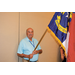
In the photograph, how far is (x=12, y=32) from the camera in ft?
6.35

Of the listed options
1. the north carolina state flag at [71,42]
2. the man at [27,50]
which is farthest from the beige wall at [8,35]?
the north carolina state flag at [71,42]

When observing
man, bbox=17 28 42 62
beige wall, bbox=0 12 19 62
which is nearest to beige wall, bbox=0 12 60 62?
beige wall, bbox=0 12 19 62

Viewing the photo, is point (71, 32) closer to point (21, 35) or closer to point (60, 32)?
point (60, 32)

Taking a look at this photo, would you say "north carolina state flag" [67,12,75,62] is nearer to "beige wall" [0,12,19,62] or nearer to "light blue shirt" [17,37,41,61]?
"light blue shirt" [17,37,41,61]

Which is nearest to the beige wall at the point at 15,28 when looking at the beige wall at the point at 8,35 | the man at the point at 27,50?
the beige wall at the point at 8,35

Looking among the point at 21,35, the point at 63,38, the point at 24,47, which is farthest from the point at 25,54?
the point at 63,38

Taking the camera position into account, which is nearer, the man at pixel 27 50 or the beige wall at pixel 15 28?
the man at pixel 27 50

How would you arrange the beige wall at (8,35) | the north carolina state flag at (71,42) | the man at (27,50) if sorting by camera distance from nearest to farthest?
the north carolina state flag at (71,42), the man at (27,50), the beige wall at (8,35)

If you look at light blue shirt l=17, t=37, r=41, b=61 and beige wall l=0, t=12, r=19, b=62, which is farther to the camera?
beige wall l=0, t=12, r=19, b=62

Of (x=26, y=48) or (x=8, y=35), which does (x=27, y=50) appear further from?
(x=8, y=35)

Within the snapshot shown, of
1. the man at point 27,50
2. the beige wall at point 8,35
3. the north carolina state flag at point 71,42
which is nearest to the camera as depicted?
the north carolina state flag at point 71,42

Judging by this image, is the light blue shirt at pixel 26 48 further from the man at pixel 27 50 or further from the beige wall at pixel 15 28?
the beige wall at pixel 15 28

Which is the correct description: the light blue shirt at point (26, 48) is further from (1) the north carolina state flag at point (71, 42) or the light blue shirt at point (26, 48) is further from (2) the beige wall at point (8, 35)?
(1) the north carolina state flag at point (71, 42)

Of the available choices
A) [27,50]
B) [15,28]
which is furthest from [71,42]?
[15,28]
